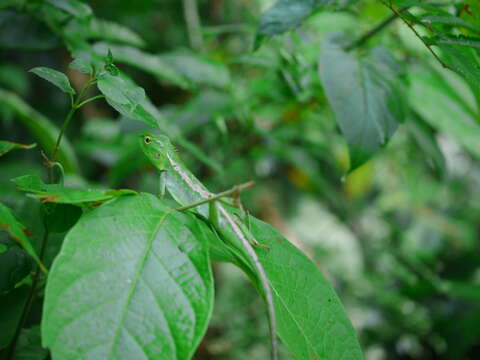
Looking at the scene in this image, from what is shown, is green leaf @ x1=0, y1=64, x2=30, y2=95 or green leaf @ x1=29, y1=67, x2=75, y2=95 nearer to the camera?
green leaf @ x1=29, y1=67, x2=75, y2=95

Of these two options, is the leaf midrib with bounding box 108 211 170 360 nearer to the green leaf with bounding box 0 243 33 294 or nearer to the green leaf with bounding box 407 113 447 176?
the green leaf with bounding box 0 243 33 294

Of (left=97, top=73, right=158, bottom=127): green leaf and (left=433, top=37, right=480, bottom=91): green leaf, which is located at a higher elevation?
(left=433, top=37, right=480, bottom=91): green leaf

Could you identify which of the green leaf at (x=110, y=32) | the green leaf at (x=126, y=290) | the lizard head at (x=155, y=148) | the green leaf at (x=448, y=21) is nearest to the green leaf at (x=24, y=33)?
the green leaf at (x=110, y=32)

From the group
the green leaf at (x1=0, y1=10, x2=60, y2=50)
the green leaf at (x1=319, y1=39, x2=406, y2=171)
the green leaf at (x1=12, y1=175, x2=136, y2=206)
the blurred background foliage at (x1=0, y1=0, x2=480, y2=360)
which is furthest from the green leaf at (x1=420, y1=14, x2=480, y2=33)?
the green leaf at (x1=0, y1=10, x2=60, y2=50)

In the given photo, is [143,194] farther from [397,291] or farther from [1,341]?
[397,291]

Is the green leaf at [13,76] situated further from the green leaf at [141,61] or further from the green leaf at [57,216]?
the green leaf at [57,216]

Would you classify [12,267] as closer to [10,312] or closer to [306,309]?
[10,312]

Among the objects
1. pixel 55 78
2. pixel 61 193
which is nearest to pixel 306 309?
pixel 61 193
